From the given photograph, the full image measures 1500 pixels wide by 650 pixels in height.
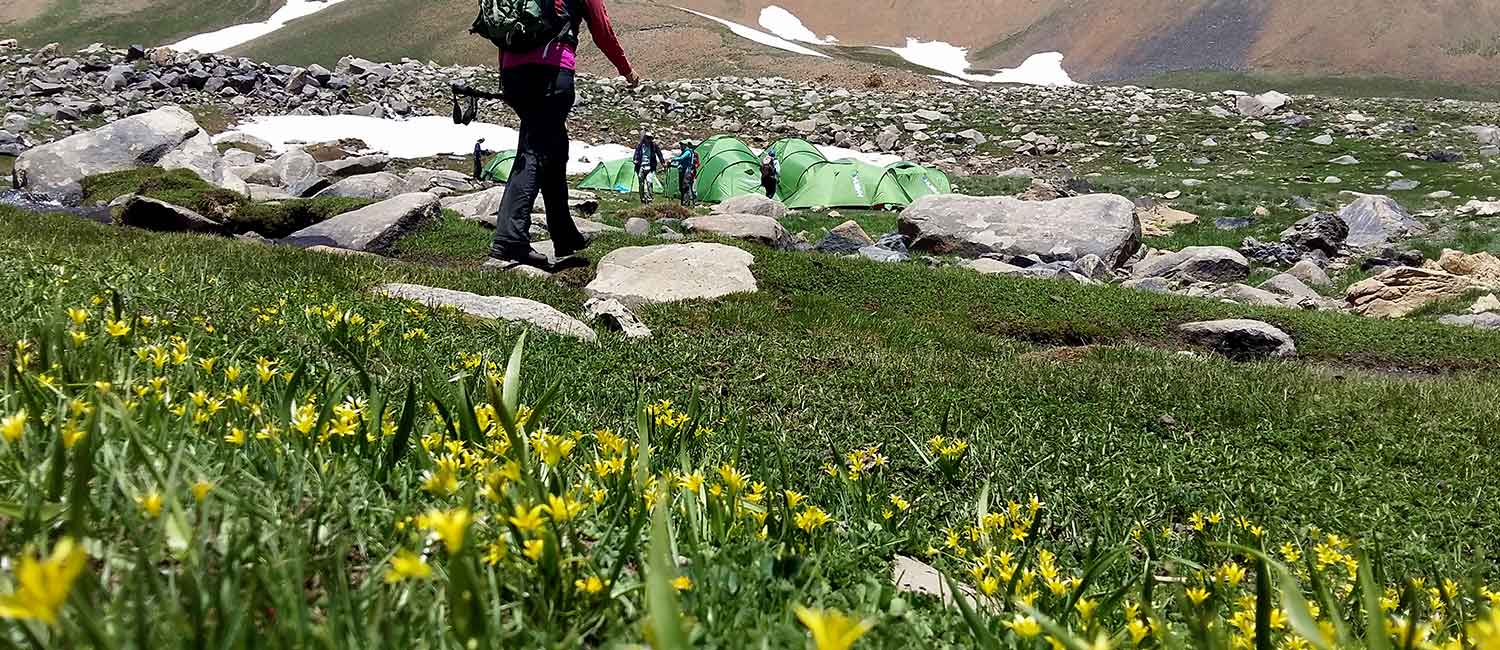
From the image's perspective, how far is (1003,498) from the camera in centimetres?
420

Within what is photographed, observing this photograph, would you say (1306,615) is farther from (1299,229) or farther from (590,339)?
(1299,229)

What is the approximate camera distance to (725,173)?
→ 105 feet

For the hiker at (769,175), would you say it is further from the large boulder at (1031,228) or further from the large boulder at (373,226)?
the large boulder at (373,226)

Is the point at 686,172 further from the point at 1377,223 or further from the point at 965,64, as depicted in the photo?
the point at 965,64

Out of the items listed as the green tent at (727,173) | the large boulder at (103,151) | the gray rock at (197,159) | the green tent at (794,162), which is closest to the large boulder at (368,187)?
the gray rock at (197,159)

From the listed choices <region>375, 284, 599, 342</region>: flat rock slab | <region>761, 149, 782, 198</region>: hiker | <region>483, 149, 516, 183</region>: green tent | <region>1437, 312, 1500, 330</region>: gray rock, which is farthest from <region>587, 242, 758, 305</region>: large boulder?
<region>483, 149, 516, 183</region>: green tent

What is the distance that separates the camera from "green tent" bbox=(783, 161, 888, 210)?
29.4m

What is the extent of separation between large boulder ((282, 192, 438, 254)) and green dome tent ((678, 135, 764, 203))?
16.8 meters

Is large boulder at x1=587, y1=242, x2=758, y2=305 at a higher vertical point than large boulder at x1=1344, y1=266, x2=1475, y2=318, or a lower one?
higher

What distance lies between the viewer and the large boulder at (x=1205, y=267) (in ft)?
61.2

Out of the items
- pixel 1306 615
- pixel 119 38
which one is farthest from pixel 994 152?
pixel 119 38

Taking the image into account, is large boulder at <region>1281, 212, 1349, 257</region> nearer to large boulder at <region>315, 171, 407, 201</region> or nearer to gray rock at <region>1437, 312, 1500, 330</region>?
gray rock at <region>1437, 312, 1500, 330</region>

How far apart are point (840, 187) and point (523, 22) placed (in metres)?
21.5

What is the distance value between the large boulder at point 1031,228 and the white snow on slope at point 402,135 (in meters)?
21.8
